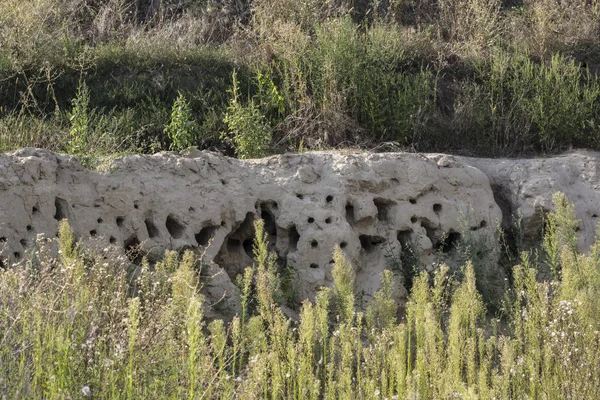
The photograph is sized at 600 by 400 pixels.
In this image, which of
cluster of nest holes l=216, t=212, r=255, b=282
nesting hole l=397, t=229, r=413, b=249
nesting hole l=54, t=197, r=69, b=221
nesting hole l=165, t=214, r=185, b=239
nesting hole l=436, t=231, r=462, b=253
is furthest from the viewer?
nesting hole l=436, t=231, r=462, b=253

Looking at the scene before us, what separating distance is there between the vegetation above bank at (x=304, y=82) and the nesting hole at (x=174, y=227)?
134cm

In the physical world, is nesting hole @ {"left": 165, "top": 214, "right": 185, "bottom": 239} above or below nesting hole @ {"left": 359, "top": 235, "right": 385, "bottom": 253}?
above

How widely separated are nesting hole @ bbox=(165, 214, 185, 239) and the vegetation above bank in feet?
4.40

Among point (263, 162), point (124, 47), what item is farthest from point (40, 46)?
point (263, 162)

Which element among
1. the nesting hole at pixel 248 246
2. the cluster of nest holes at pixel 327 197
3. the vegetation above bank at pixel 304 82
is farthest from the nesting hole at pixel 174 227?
the vegetation above bank at pixel 304 82

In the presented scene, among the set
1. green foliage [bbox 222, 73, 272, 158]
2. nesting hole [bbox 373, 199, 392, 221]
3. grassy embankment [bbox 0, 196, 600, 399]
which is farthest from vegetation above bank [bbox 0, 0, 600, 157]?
grassy embankment [bbox 0, 196, 600, 399]

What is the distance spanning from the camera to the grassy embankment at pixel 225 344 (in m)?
4.89

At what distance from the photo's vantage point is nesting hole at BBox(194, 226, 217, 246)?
27.2 ft

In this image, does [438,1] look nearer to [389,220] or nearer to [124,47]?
[124,47]

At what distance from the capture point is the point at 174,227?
821cm

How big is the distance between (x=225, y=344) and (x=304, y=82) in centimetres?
575

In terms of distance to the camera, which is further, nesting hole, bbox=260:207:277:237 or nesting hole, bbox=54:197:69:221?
nesting hole, bbox=260:207:277:237

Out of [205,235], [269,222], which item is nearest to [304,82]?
[269,222]

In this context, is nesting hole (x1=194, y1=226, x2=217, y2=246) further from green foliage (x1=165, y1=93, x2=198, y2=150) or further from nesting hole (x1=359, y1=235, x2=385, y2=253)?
green foliage (x1=165, y1=93, x2=198, y2=150)
